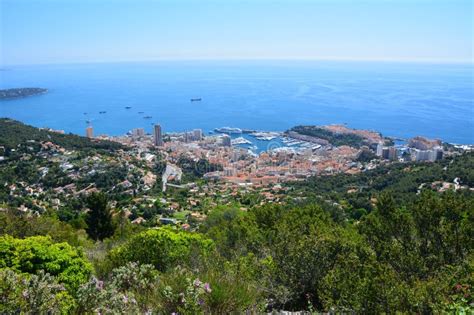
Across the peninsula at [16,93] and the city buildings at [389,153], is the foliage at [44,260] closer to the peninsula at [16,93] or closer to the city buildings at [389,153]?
the city buildings at [389,153]

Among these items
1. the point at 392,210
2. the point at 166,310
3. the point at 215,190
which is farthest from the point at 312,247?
the point at 215,190

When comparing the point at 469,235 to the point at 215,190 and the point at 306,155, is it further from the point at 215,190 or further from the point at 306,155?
the point at 306,155

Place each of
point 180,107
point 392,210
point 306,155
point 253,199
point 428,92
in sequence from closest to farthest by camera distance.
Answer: point 392,210 → point 253,199 → point 306,155 → point 180,107 → point 428,92

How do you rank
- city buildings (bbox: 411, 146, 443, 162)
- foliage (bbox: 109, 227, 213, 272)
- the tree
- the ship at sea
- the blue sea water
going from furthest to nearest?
1. the blue sea water
2. the ship at sea
3. city buildings (bbox: 411, 146, 443, 162)
4. the tree
5. foliage (bbox: 109, 227, 213, 272)

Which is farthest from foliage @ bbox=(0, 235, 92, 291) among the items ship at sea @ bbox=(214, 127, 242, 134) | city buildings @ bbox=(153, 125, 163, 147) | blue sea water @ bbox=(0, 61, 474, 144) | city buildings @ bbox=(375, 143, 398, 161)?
blue sea water @ bbox=(0, 61, 474, 144)

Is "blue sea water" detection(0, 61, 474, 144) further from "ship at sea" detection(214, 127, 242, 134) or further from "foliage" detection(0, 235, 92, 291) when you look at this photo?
"foliage" detection(0, 235, 92, 291)

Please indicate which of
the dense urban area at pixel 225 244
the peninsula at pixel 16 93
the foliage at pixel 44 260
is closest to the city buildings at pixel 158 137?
the dense urban area at pixel 225 244
